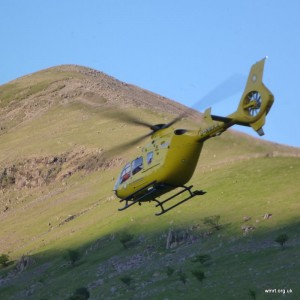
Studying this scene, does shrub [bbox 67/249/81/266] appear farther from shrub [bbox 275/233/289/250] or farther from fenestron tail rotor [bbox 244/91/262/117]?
fenestron tail rotor [bbox 244/91/262/117]

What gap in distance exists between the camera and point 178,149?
32.0 m

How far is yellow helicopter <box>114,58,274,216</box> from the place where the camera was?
3012 centimetres

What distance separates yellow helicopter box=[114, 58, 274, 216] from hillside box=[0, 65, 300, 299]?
4.00 feet

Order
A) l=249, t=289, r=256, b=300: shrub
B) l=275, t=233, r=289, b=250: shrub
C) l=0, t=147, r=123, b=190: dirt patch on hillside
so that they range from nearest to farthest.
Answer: l=249, t=289, r=256, b=300: shrub
l=275, t=233, r=289, b=250: shrub
l=0, t=147, r=123, b=190: dirt patch on hillside

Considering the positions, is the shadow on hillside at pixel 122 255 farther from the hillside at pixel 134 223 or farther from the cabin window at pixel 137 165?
the cabin window at pixel 137 165

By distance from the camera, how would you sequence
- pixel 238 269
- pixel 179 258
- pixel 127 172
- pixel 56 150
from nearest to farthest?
pixel 127 172
pixel 238 269
pixel 179 258
pixel 56 150

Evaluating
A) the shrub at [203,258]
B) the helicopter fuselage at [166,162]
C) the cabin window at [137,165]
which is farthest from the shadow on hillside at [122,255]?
the helicopter fuselage at [166,162]

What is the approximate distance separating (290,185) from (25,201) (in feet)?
163

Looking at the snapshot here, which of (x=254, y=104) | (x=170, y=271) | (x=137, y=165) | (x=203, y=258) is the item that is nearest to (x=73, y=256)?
(x=170, y=271)

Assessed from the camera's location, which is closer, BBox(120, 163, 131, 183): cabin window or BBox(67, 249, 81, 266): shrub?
BBox(120, 163, 131, 183): cabin window

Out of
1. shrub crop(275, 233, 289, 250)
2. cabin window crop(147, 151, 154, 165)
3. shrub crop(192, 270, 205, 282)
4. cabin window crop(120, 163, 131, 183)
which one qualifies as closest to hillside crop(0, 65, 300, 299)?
shrub crop(192, 270, 205, 282)

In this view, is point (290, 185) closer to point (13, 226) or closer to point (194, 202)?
point (194, 202)

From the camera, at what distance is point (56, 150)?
113m

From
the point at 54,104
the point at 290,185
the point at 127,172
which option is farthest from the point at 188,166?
the point at 54,104
